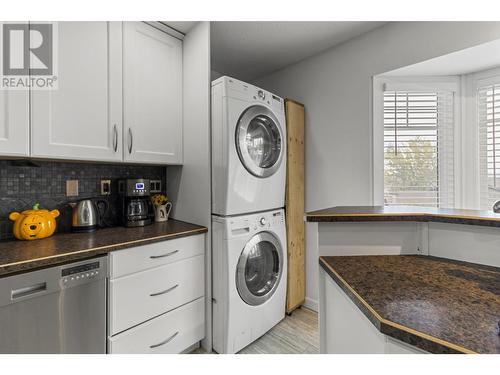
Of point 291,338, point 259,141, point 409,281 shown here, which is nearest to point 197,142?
point 259,141

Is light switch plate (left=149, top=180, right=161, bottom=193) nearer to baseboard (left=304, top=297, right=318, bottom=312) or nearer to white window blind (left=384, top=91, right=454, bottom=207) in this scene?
baseboard (left=304, top=297, right=318, bottom=312)

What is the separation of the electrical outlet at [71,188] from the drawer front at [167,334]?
1.00 meters

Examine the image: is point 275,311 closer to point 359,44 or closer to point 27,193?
point 27,193

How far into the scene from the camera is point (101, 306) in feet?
4.27

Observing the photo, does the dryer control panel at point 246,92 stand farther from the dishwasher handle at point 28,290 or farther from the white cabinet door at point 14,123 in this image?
the dishwasher handle at point 28,290

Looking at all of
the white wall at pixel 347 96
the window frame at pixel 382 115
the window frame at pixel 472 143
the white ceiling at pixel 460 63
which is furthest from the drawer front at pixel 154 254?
the window frame at pixel 472 143

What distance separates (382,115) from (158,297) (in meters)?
2.23

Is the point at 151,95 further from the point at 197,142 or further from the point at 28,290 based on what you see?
the point at 28,290

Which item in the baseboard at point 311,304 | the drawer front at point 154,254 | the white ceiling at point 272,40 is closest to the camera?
the drawer front at point 154,254

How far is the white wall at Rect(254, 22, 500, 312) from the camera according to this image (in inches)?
72.9

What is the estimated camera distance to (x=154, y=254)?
1.50 metres

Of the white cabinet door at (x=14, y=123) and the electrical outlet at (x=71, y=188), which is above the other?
the white cabinet door at (x=14, y=123)

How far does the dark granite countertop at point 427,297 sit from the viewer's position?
557mm

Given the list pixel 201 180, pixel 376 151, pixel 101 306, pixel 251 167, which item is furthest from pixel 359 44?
pixel 101 306
